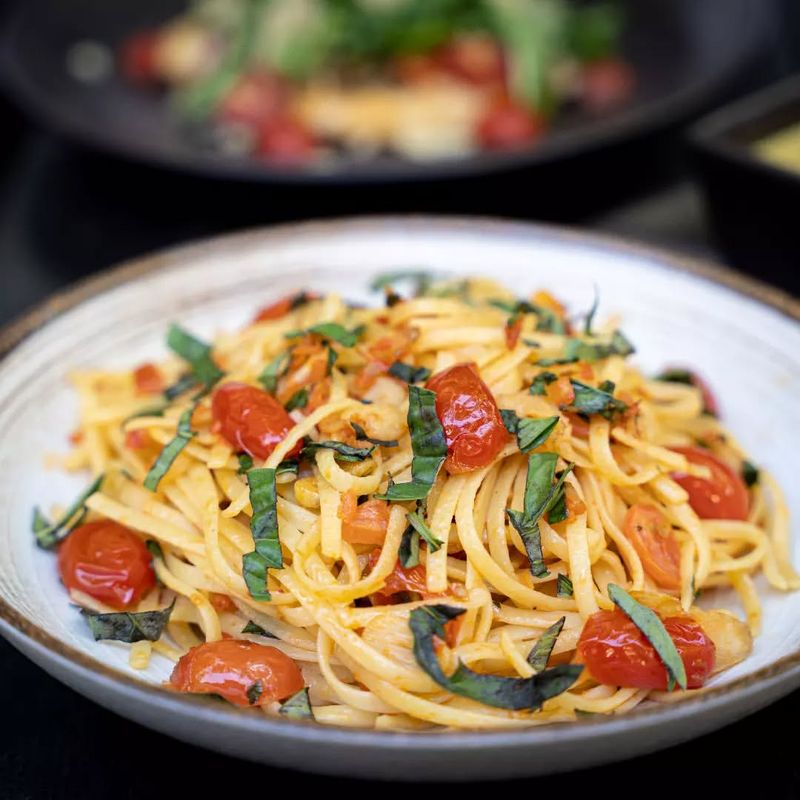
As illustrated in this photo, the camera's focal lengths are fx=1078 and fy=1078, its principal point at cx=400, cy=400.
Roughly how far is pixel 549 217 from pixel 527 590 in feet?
8.62

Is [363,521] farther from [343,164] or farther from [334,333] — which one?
[343,164]

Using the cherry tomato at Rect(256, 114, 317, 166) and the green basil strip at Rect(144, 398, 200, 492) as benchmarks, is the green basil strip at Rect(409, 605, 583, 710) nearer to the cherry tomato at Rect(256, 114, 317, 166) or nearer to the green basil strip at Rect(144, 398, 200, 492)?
the green basil strip at Rect(144, 398, 200, 492)

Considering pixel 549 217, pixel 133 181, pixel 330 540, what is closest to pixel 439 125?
pixel 549 217

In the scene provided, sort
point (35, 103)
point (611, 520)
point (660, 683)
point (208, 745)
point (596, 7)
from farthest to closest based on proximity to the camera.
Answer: point (596, 7)
point (35, 103)
point (611, 520)
point (660, 683)
point (208, 745)

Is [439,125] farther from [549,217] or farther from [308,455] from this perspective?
[308,455]

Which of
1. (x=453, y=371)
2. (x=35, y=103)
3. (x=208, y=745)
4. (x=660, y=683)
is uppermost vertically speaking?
(x=35, y=103)

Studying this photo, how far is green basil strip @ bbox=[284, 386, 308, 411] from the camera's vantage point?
8.20 feet

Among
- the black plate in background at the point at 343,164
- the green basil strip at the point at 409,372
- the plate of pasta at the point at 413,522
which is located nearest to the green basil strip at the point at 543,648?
the plate of pasta at the point at 413,522

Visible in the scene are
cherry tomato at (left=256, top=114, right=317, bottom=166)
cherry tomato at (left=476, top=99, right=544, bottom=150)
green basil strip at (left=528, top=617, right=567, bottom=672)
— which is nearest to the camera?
green basil strip at (left=528, top=617, right=567, bottom=672)

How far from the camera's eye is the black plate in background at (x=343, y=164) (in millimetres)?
4145

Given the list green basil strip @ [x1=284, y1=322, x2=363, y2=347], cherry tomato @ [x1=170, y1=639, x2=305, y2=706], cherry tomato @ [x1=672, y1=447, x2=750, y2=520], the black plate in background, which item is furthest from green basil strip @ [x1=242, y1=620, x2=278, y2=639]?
the black plate in background

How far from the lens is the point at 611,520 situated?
2379 millimetres

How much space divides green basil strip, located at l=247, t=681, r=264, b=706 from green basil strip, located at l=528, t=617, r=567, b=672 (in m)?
0.53

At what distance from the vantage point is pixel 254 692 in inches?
81.1
